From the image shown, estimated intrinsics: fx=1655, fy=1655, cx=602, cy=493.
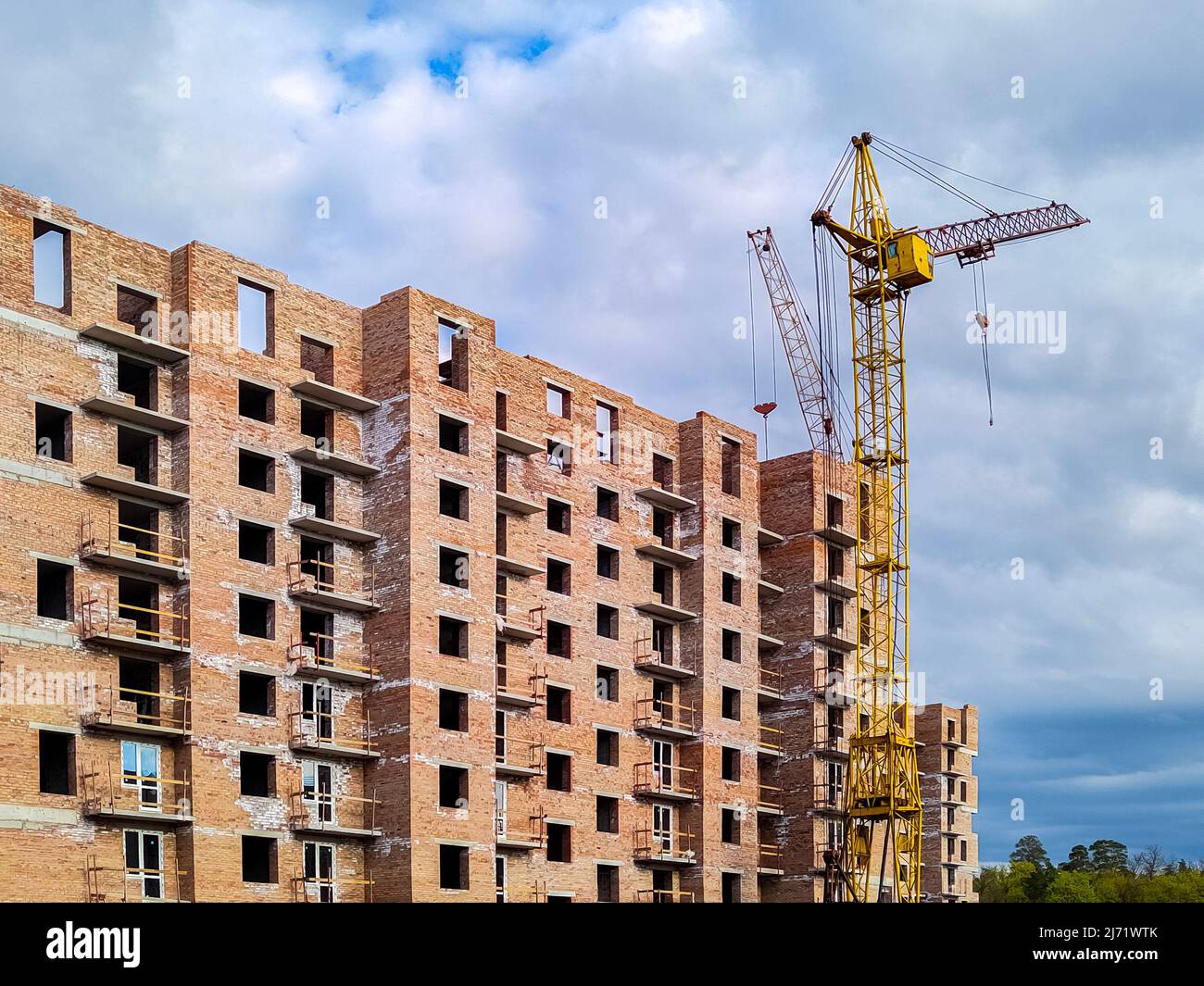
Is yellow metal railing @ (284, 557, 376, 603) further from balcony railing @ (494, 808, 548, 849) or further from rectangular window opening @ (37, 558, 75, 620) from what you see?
balcony railing @ (494, 808, 548, 849)

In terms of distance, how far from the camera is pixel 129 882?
49781mm

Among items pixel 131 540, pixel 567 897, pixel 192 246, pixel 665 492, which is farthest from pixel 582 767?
pixel 192 246

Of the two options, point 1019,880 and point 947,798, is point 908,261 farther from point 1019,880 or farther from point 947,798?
point 1019,880

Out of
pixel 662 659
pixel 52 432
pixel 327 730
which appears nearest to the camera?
pixel 52 432

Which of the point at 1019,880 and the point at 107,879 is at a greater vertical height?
the point at 107,879

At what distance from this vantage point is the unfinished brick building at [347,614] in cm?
5072

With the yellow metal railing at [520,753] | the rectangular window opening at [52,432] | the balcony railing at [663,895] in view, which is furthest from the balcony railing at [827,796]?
the rectangular window opening at [52,432]

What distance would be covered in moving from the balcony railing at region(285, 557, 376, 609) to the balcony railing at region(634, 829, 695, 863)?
1818cm

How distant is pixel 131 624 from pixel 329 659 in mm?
8254

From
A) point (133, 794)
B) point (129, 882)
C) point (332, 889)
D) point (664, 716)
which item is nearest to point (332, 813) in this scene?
point (332, 889)

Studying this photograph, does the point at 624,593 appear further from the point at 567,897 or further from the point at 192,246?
the point at 192,246

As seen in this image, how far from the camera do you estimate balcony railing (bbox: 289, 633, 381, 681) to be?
56.8m

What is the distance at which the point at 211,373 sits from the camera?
55531 mm
